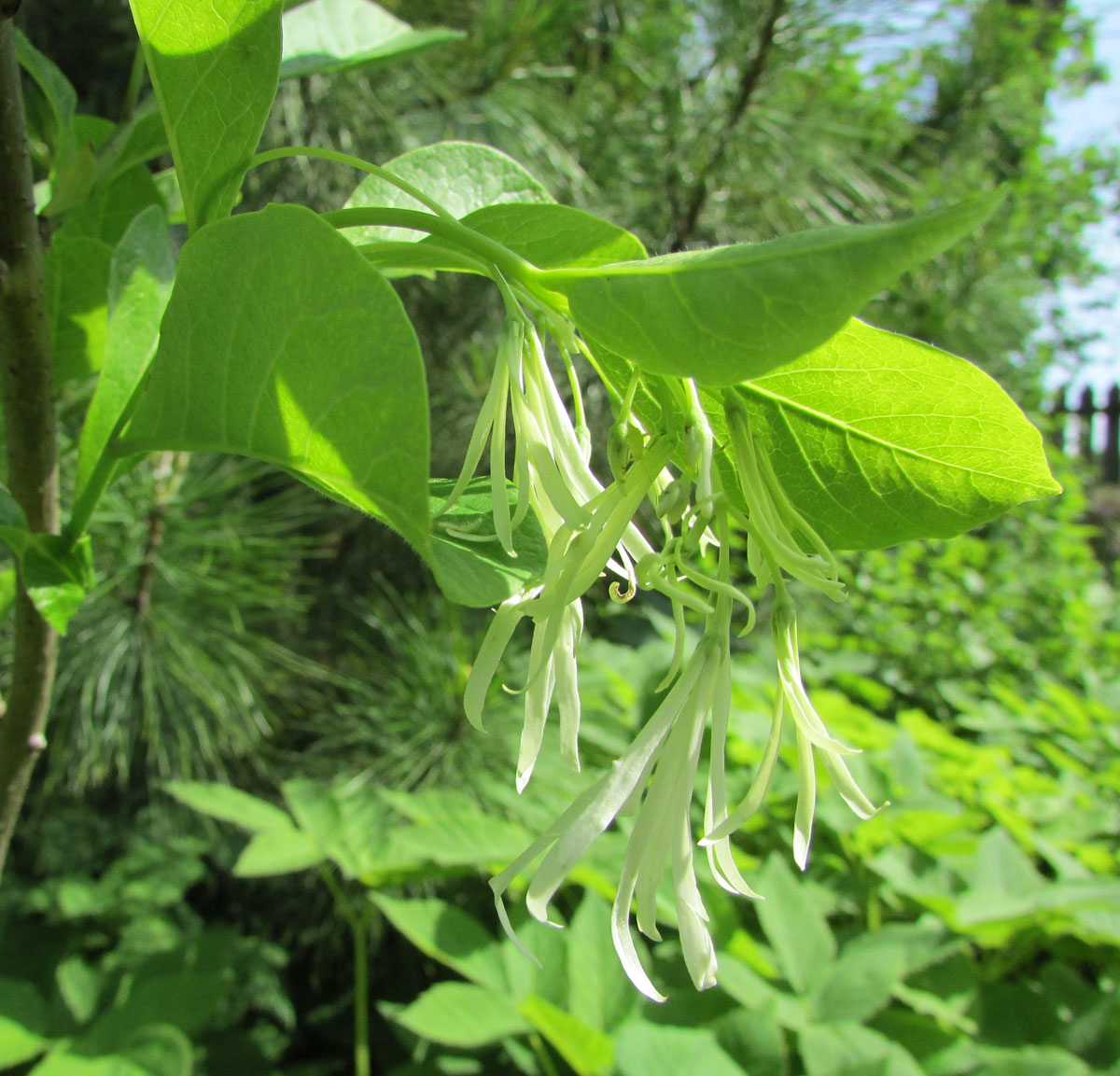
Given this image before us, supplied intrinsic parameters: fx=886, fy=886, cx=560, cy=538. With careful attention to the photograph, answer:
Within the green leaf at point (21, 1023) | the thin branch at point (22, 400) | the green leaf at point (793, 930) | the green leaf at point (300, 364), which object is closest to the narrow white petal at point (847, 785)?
the green leaf at point (300, 364)

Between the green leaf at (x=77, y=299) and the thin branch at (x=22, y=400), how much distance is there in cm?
7

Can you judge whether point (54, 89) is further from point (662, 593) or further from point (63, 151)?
point (662, 593)

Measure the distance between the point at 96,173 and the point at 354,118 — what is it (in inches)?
38.7

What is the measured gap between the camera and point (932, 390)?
0.19m

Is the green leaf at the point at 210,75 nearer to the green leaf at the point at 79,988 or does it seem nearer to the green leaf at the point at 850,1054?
the green leaf at the point at 850,1054

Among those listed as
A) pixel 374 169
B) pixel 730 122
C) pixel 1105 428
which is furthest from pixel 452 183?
pixel 1105 428

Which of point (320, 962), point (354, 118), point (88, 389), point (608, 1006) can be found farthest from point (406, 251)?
point (320, 962)

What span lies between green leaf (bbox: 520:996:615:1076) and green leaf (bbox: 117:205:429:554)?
571 millimetres

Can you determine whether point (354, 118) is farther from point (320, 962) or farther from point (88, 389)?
point (320, 962)

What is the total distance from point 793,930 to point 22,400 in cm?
70

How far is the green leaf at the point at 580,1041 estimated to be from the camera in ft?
2.05

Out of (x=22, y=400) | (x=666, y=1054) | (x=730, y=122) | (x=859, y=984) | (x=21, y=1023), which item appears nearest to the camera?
(x=22, y=400)

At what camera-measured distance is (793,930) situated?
0.73m

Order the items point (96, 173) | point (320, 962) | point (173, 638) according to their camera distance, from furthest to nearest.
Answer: point (320, 962) < point (173, 638) < point (96, 173)
